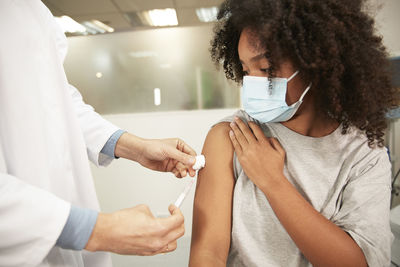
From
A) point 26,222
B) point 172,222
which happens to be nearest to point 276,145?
point 172,222

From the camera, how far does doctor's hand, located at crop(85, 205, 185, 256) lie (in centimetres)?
59

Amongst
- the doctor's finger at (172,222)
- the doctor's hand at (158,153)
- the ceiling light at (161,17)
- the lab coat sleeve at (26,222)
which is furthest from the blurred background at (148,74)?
the lab coat sleeve at (26,222)

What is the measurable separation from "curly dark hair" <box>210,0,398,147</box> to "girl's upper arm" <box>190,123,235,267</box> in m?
0.36

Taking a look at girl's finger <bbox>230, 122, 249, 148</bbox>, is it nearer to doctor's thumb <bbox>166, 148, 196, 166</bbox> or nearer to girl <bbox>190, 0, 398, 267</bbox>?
girl <bbox>190, 0, 398, 267</bbox>

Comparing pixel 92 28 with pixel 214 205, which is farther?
pixel 92 28

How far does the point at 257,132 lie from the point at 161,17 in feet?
6.03

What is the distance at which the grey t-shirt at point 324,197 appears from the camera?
0.81 metres

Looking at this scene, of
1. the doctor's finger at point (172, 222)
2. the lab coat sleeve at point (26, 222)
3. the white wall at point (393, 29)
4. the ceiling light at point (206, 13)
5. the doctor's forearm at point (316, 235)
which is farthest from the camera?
the white wall at point (393, 29)

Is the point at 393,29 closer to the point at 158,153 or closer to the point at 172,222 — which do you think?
the point at 158,153

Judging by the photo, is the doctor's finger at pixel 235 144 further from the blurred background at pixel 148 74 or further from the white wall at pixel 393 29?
the white wall at pixel 393 29

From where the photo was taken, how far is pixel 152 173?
2.38 m

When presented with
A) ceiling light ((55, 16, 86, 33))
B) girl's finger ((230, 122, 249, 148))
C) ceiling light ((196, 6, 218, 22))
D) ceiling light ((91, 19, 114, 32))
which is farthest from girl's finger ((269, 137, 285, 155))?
ceiling light ((55, 16, 86, 33))

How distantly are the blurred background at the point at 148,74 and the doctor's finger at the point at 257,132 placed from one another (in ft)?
4.45

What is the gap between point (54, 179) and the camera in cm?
81
